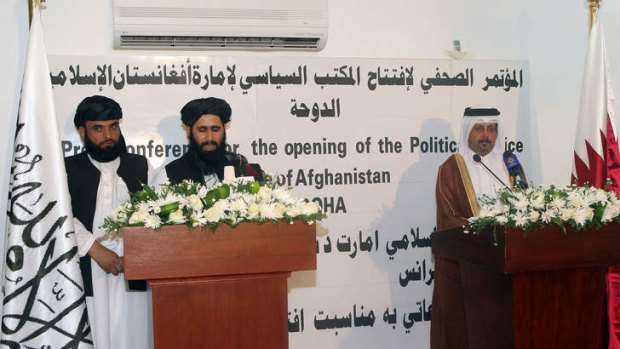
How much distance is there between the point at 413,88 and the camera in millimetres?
4988

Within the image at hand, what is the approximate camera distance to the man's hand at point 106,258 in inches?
156

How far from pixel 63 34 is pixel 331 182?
1871mm

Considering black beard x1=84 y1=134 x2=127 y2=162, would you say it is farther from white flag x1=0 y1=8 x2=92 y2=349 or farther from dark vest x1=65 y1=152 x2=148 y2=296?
white flag x1=0 y1=8 x2=92 y2=349

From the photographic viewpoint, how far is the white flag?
3625mm

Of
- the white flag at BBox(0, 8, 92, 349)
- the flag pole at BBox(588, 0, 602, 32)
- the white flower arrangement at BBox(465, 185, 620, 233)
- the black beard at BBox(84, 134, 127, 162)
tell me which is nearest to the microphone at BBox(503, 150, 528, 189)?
the flag pole at BBox(588, 0, 602, 32)

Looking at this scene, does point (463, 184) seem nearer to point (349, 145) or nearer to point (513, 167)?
point (513, 167)

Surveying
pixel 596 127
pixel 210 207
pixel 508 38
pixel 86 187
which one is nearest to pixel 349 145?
pixel 508 38

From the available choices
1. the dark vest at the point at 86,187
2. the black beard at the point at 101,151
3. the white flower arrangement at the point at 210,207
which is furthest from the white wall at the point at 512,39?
the white flower arrangement at the point at 210,207

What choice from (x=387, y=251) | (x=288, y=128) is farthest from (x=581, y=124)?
(x=288, y=128)

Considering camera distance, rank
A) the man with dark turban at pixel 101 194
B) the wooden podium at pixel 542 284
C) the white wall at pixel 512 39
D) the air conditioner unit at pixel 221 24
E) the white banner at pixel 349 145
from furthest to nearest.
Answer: the white wall at pixel 512 39, the white banner at pixel 349 145, the air conditioner unit at pixel 221 24, the man with dark turban at pixel 101 194, the wooden podium at pixel 542 284

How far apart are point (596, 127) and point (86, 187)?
10.2 ft

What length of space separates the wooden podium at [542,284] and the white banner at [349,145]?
1323mm

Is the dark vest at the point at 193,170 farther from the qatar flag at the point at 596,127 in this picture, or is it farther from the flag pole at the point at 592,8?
the flag pole at the point at 592,8

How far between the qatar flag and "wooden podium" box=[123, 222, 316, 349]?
2.26m
